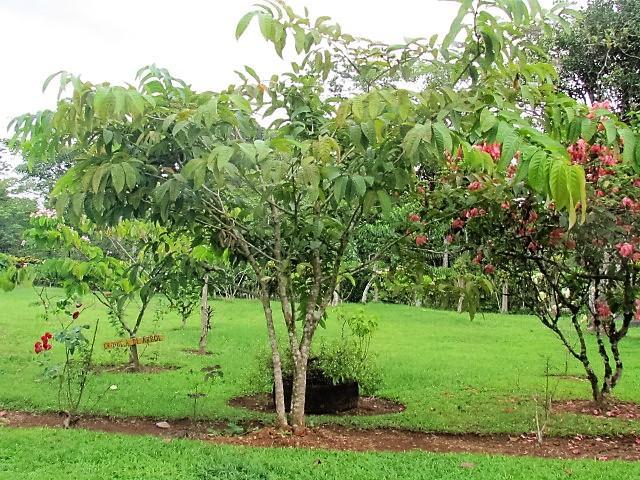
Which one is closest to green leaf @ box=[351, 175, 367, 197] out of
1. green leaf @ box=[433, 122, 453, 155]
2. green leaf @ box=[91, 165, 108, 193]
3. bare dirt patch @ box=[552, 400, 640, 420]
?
green leaf @ box=[433, 122, 453, 155]

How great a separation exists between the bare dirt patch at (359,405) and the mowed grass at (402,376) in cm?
12

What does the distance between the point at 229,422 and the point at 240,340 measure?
5.46 meters

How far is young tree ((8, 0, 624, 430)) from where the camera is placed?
121 inches

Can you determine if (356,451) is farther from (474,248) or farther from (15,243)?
(15,243)

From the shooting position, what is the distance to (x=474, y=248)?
514cm

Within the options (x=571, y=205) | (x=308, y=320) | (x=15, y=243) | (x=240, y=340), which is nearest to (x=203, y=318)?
(x=240, y=340)

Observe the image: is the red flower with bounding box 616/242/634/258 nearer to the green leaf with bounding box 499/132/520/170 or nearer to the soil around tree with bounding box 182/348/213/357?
the green leaf with bounding box 499/132/520/170

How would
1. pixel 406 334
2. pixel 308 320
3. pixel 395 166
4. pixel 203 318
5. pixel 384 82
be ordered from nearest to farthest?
pixel 395 166 → pixel 308 320 → pixel 384 82 → pixel 203 318 → pixel 406 334

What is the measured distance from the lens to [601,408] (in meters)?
6.06

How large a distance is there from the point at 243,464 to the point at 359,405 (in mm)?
2752

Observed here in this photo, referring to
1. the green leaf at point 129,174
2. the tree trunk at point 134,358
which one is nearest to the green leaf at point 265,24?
the green leaf at point 129,174

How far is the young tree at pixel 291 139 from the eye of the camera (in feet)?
10.1

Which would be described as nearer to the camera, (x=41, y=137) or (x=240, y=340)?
(x=41, y=137)

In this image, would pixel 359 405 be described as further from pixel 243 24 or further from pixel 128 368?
pixel 243 24
